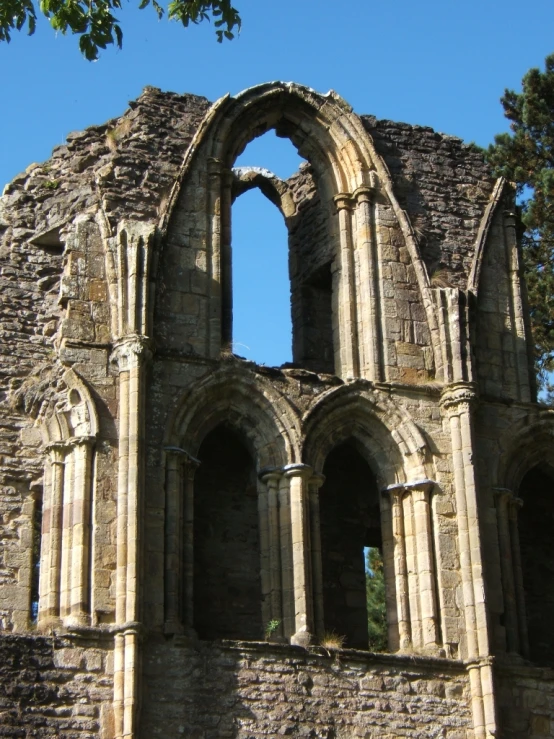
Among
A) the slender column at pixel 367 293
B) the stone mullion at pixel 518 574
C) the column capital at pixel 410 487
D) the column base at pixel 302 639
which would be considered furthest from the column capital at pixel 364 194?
the column base at pixel 302 639

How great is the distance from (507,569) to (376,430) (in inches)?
78.9

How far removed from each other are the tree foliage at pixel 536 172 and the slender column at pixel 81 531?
10341mm

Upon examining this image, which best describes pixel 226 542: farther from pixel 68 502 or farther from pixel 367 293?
pixel 367 293

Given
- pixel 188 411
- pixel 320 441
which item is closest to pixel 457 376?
pixel 320 441

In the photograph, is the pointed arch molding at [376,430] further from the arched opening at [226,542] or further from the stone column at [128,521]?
the stone column at [128,521]

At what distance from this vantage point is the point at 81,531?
20.0m

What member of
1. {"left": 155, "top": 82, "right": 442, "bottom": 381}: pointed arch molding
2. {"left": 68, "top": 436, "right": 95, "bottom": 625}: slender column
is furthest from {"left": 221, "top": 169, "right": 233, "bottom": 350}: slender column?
{"left": 68, "top": 436, "right": 95, "bottom": 625}: slender column

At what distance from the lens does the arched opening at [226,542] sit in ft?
70.1

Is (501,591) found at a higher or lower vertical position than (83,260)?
lower

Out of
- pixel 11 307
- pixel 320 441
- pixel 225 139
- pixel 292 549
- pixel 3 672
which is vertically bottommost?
pixel 3 672

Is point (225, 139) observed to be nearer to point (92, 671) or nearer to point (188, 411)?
point (188, 411)

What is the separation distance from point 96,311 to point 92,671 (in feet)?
13.0

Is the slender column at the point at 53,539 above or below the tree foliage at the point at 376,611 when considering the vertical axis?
below

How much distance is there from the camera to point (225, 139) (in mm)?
23062
